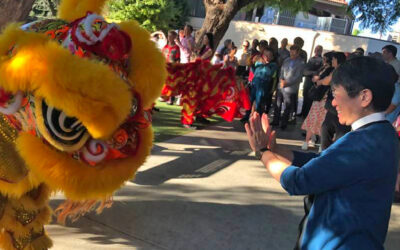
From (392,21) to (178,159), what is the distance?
12.7 metres

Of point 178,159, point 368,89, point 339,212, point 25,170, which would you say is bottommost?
point 178,159

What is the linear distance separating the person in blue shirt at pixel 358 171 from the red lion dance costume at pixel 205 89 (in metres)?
4.81

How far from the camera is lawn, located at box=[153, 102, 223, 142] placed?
6.35 m

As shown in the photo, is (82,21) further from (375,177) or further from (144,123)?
(375,177)

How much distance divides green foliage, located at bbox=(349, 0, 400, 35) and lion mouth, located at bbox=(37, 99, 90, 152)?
1423 cm

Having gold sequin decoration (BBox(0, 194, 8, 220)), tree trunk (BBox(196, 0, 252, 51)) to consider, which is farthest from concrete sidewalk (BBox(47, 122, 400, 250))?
tree trunk (BBox(196, 0, 252, 51))

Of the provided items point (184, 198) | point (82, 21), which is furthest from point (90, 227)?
point (82, 21)

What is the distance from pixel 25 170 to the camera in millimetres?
2127

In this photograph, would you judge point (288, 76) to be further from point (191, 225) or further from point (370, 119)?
point (370, 119)

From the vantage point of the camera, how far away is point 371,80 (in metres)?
1.66

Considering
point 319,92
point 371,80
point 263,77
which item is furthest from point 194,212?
point 263,77

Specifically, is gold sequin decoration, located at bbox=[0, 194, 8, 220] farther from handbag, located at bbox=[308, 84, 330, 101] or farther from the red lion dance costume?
handbag, located at bbox=[308, 84, 330, 101]

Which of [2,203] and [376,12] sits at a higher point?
[376,12]

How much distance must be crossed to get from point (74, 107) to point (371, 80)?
125 cm
